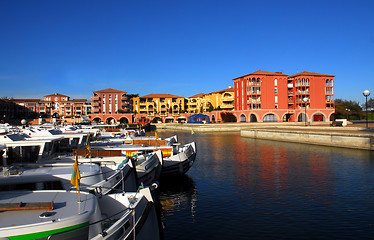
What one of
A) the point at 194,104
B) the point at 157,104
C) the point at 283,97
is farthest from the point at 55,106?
the point at 283,97

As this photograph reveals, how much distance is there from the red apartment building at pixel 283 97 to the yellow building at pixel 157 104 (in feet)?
148

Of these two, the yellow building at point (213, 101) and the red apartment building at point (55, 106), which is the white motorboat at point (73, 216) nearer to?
the yellow building at point (213, 101)

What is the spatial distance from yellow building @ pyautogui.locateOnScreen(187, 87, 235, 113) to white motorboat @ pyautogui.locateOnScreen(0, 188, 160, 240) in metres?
101

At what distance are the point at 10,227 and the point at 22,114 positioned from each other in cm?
14646

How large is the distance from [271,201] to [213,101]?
115109mm

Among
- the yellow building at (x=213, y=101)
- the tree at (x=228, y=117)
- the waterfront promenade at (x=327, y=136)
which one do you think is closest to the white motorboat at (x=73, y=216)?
the waterfront promenade at (x=327, y=136)

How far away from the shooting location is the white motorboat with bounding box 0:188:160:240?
280 inches

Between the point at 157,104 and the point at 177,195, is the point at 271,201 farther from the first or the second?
the point at 157,104

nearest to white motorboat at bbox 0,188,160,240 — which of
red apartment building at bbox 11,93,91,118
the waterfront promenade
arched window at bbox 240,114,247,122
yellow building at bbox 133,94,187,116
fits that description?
the waterfront promenade

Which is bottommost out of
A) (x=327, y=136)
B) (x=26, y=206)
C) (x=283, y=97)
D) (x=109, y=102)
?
(x=327, y=136)

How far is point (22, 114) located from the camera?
13662cm

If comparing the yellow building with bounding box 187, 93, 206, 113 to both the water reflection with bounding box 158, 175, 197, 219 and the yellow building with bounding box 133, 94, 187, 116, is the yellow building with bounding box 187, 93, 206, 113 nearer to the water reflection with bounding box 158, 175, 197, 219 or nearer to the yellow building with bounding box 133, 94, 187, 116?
the yellow building with bounding box 133, 94, 187, 116

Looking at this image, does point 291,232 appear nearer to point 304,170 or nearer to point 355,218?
point 355,218

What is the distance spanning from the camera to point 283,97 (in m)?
92.8
